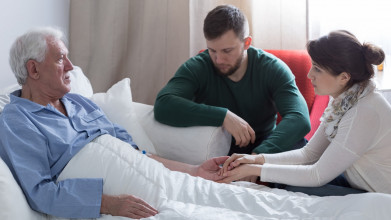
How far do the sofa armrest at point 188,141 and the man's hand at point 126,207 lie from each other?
53 centimetres

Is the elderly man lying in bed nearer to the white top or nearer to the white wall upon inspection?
the white top

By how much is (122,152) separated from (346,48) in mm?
808

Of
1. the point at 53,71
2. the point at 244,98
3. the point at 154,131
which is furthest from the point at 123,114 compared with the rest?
the point at 244,98

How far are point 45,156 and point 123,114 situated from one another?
564 millimetres

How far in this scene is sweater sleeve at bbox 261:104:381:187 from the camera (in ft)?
5.15

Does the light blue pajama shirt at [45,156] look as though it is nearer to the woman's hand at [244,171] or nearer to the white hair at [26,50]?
the white hair at [26,50]

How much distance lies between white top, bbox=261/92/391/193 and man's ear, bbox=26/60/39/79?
2.78 feet

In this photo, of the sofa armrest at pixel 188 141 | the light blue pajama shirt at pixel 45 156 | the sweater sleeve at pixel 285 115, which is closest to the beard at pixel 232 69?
the sweater sleeve at pixel 285 115

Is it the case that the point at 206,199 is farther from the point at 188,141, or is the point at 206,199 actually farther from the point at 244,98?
the point at 244,98

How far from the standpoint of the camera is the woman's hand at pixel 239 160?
5.83ft

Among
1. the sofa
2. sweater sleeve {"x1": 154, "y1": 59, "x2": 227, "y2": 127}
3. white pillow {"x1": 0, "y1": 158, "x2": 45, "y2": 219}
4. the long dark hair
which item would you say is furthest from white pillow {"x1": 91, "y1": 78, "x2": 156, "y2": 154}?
the long dark hair

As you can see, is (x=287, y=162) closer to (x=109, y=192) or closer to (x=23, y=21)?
(x=109, y=192)

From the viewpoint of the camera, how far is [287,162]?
6.03ft

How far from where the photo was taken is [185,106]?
2.06 m
